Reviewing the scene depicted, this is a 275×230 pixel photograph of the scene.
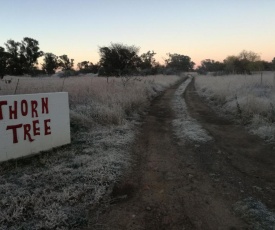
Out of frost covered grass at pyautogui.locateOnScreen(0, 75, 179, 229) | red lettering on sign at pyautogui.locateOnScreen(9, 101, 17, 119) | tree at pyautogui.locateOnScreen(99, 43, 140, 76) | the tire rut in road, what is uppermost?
tree at pyautogui.locateOnScreen(99, 43, 140, 76)

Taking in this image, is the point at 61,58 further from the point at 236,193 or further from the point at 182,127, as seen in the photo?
the point at 236,193

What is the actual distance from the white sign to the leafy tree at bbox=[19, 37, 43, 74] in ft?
136

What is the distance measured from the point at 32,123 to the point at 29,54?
45.3 meters

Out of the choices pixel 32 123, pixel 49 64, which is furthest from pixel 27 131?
pixel 49 64

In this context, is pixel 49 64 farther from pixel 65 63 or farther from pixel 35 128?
pixel 35 128

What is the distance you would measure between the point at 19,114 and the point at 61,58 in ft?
252

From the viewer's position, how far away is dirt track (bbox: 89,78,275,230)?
12.8 ft

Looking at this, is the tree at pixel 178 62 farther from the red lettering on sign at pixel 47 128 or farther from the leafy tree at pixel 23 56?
the red lettering on sign at pixel 47 128

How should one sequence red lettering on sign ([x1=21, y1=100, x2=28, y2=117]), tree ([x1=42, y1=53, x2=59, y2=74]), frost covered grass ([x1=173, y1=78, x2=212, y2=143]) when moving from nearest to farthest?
red lettering on sign ([x1=21, y1=100, x2=28, y2=117]) → frost covered grass ([x1=173, y1=78, x2=212, y2=143]) → tree ([x1=42, y1=53, x2=59, y2=74])

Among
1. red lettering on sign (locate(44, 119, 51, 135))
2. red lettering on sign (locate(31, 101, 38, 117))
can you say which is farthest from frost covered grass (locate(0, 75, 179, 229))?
red lettering on sign (locate(31, 101, 38, 117))

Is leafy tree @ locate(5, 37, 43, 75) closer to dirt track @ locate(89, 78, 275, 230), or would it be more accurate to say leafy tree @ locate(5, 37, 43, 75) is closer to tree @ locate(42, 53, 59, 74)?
tree @ locate(42, 53, 59, 74)

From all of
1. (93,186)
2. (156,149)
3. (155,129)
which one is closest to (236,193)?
(93,186)

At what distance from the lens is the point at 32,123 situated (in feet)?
20.8

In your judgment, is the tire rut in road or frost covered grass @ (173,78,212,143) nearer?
the tire rut in road
